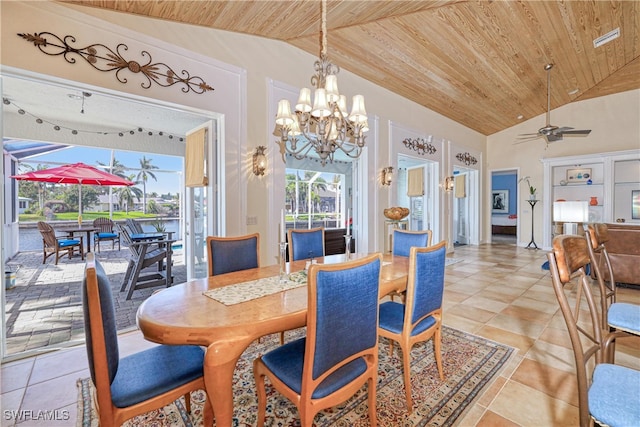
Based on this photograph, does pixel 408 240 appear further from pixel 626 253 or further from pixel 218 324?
pixel 626 253

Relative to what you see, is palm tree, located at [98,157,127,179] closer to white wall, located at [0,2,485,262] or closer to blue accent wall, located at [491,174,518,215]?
white wall, located at [0,2,485,262]

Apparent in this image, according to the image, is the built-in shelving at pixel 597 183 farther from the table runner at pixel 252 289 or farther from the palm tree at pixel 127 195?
the palm tree at pixel 127 195

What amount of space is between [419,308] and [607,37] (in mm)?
5093

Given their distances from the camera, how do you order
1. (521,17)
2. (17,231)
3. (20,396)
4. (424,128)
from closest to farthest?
(20,396) → (521,17) → (424,128) → (17,231)

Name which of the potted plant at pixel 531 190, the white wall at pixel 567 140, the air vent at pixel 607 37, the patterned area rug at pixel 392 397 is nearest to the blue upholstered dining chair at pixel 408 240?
the patterned area rug at pixel 392 397

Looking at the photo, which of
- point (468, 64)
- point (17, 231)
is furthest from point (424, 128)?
point (17, 231)

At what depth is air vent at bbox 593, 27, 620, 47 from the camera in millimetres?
3908

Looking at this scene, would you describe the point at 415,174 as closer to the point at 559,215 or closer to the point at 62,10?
the point at 559,215

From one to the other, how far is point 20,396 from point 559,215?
6.35 m

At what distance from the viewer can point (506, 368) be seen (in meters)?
2.14

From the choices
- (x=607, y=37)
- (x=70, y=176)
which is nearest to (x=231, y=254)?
(x=70, y=176)

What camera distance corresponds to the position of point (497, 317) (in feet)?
10.1

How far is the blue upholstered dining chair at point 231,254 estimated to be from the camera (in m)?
2.29

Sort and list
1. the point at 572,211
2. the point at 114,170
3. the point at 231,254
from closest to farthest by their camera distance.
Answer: the point at 231,254
the point at 572,211
the point at 114,170
